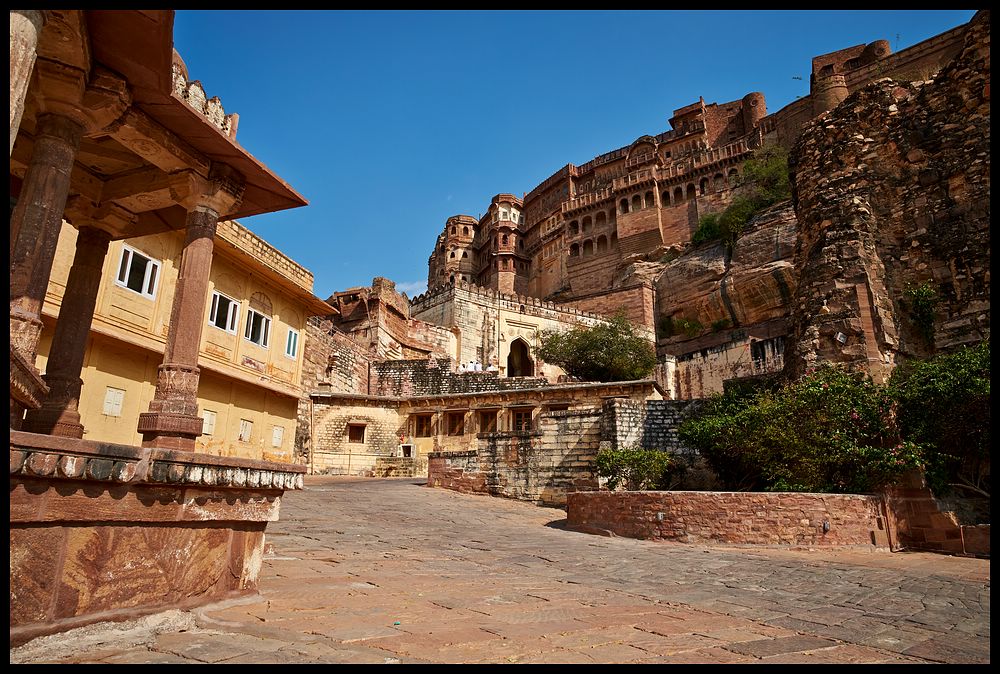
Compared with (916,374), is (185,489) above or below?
below

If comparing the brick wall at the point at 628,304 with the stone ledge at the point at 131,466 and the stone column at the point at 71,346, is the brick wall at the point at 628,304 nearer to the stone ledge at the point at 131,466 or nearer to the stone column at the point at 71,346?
the stone column at the point at 71,346

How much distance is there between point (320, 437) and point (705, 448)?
630 inches

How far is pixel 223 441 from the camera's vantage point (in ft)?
57.7

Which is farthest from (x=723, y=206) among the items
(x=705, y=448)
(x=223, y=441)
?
(x=223, y=441)

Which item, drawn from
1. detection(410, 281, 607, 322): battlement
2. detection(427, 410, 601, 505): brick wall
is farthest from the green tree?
detection(427, 410, 601, 505): brick wall

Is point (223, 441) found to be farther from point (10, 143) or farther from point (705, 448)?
point (10, 143)

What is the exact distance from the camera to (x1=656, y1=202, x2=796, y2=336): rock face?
34.6 m

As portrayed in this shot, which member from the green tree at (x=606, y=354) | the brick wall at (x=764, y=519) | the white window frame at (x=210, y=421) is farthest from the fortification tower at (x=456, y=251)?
the brick wall at (x=764, y=519)

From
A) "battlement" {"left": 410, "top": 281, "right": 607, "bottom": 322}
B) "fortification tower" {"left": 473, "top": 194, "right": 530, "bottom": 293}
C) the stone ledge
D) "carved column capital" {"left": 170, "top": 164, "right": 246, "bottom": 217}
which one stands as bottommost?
the stone ledge

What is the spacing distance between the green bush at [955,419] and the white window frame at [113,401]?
1785 cm

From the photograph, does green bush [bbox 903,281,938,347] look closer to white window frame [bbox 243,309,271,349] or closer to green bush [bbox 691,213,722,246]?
white window frame [bbox 243,309,271,349]

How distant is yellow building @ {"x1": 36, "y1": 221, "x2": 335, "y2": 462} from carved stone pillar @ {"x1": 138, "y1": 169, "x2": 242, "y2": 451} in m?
9.62

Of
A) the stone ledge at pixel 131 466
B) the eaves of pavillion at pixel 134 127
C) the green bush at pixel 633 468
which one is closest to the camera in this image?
the stone ledge at pixel 131 466

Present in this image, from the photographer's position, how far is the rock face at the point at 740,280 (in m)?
34.6
